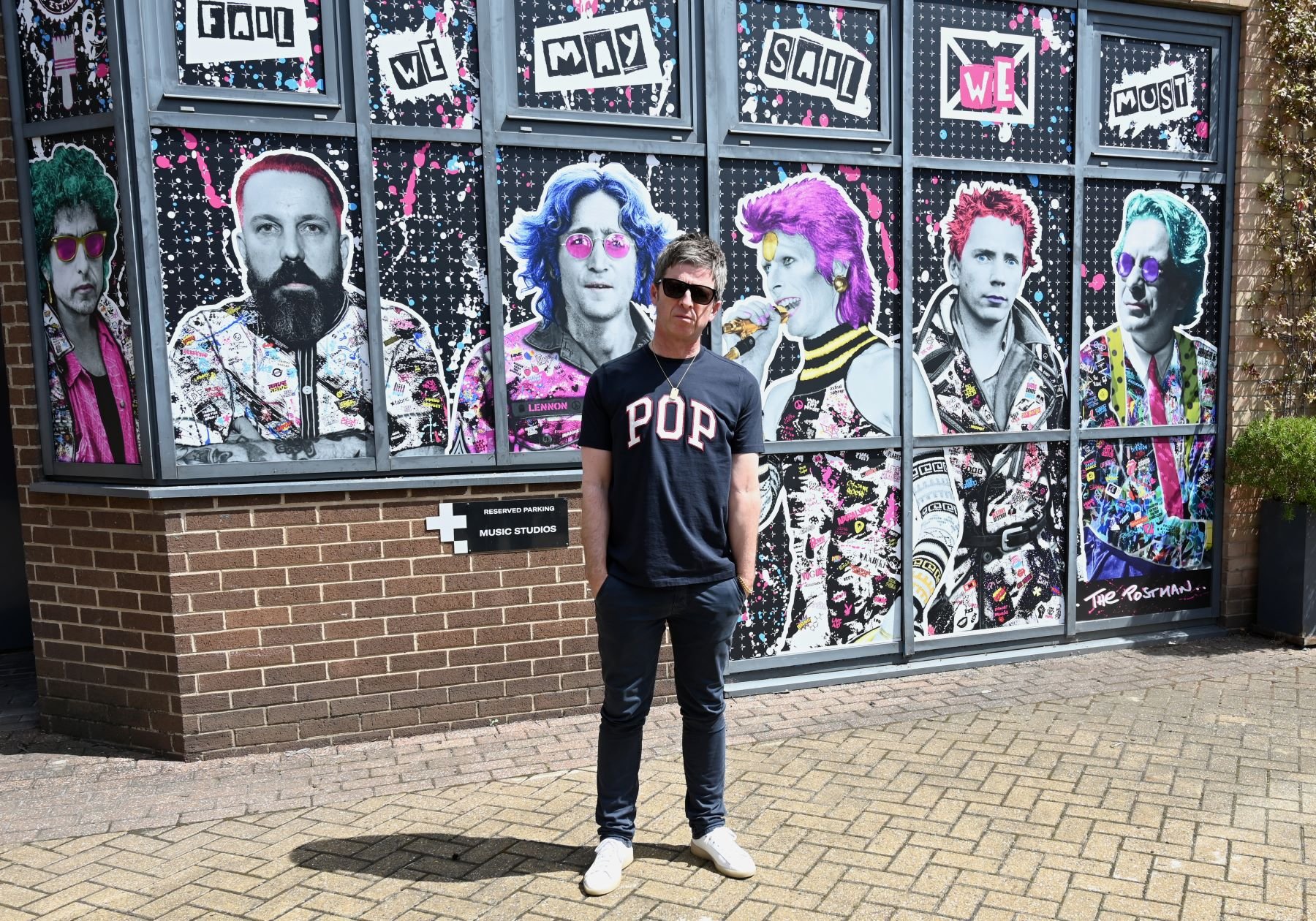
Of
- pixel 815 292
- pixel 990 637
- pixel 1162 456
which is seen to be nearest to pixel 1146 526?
pixel 1162 456

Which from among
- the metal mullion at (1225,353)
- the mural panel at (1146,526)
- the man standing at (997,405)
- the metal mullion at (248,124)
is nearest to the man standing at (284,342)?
the metal mullion at (248,124)

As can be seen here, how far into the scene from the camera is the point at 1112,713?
5238 mm

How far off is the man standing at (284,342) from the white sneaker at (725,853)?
8.22ft

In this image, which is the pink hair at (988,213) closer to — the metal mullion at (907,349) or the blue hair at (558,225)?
the metal mullion at (907,349)

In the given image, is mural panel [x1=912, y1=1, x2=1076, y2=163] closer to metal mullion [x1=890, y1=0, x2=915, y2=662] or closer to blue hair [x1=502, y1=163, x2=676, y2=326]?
metal mullion [x1=890, y1=0, x2=915, y2=662]

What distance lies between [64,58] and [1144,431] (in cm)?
636

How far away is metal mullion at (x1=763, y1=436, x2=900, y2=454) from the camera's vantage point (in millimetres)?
5703

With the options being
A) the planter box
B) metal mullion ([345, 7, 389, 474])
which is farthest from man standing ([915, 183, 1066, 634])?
metal mullion ([345, 7, 389, 474])

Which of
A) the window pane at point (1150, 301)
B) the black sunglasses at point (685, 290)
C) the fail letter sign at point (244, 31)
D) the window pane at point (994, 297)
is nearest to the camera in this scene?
the black sunglasses at point (685, 290)

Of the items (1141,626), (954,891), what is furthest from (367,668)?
(1141,626)

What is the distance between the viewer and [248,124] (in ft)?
15.3

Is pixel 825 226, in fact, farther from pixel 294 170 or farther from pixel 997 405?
pixel 294 170

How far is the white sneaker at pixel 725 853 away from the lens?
11.6 feet

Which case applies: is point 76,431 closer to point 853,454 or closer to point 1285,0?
point 853,454
